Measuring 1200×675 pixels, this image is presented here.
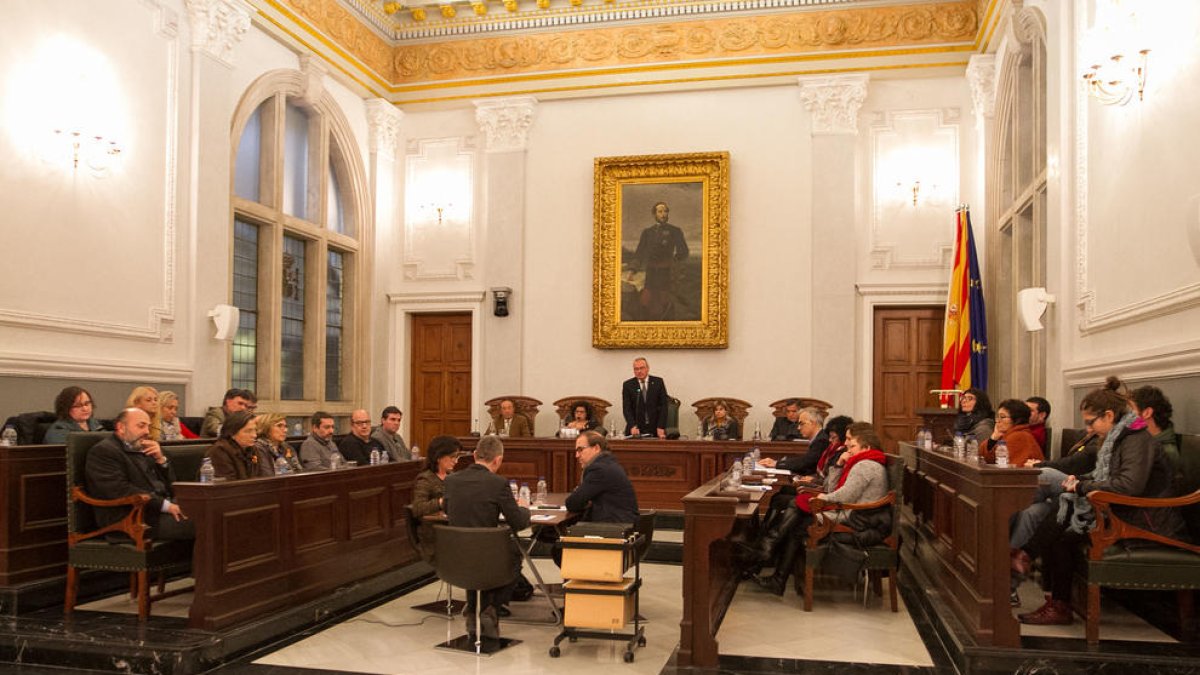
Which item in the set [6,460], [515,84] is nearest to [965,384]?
[515,84]

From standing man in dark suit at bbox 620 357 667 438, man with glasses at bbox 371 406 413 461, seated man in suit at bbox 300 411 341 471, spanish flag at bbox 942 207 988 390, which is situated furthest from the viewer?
standing man in dark suit at bbox 620 357 667 438

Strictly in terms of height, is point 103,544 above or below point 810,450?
below

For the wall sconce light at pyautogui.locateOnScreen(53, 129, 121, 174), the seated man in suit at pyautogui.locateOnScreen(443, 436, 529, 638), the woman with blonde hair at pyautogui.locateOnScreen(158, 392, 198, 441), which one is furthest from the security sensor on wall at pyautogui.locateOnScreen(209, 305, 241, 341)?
the seated man in suit at pyautogui.locateOnScreen(443, 436, 529, 638)

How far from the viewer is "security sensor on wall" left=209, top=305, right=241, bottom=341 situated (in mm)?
10547

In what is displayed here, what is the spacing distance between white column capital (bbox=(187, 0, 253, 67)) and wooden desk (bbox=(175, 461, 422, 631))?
18.0 feet

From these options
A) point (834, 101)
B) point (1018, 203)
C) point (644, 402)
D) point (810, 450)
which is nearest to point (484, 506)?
point (810, 450)

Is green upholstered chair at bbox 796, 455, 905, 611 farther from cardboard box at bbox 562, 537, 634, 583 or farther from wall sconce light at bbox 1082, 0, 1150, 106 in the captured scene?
wall sconce light at bbox 1082, 0, 1150, 106

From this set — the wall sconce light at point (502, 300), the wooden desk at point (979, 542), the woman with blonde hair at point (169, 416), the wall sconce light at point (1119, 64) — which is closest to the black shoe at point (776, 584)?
the wooden desk at point (979, 542)

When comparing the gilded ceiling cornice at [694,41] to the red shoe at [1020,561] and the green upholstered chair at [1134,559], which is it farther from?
the green upholstered chair at [1134,559]

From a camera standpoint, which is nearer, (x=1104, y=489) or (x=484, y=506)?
(x=1104, y=489)

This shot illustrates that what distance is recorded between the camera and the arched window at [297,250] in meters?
11.9

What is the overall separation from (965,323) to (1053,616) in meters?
6.43

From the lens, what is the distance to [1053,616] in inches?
235

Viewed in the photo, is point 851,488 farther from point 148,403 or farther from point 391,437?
point 148,403
